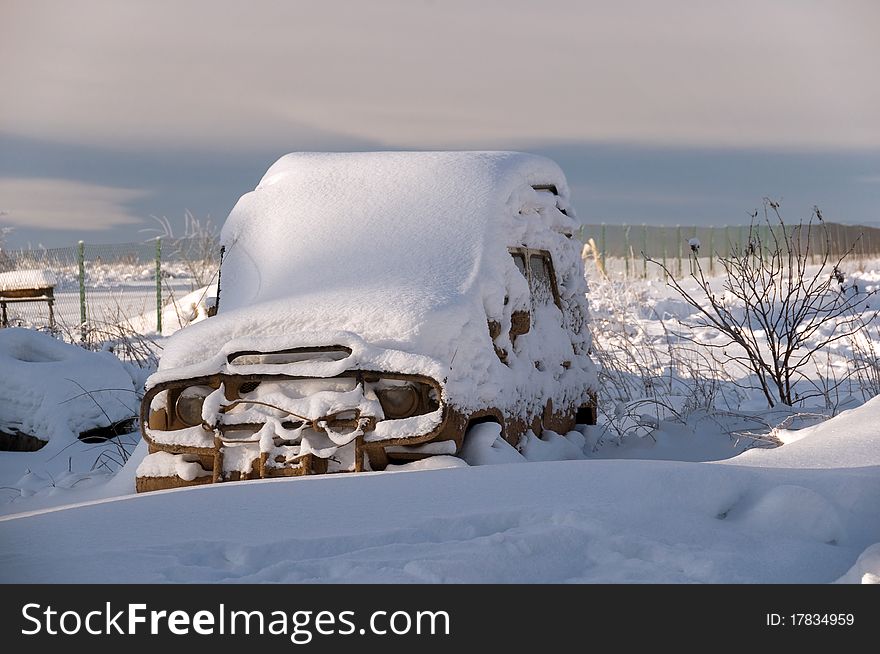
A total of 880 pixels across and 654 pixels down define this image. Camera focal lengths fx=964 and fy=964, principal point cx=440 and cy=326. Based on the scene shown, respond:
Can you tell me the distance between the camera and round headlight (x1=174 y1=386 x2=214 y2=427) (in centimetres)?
466

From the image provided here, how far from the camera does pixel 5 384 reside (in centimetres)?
846

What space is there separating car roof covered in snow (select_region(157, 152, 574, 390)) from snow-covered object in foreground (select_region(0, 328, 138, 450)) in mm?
3345

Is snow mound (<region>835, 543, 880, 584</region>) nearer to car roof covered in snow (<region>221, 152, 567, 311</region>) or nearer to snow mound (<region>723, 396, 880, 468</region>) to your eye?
snow mound (<region>723, 396, 880, 468</region>)

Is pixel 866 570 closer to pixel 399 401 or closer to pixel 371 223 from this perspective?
pixel 399 401

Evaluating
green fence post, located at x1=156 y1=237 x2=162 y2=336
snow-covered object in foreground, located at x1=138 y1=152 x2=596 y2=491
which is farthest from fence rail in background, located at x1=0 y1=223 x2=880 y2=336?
snow-covered object in foreground, located at x1=138 y1=152 x2=596 y2=491

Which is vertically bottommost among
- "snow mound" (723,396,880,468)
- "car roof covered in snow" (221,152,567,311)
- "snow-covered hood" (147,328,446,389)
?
"snow mound" (723,396,880,468)

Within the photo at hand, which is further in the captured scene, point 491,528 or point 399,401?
point 399,401

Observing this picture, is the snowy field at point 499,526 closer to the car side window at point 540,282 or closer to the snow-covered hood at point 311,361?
the snow-covered hood at point 311,361

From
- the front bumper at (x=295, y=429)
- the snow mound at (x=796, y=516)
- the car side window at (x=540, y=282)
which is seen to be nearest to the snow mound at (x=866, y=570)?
the snow mound at (x=796, y=516)

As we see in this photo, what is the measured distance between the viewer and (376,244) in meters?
5.23

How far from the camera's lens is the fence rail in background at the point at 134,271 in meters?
16.2

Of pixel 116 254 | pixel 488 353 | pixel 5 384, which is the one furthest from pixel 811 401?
pixel 116 254

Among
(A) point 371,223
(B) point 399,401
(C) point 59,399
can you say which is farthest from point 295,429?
(C) point 59,399

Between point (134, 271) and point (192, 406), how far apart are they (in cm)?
3495
